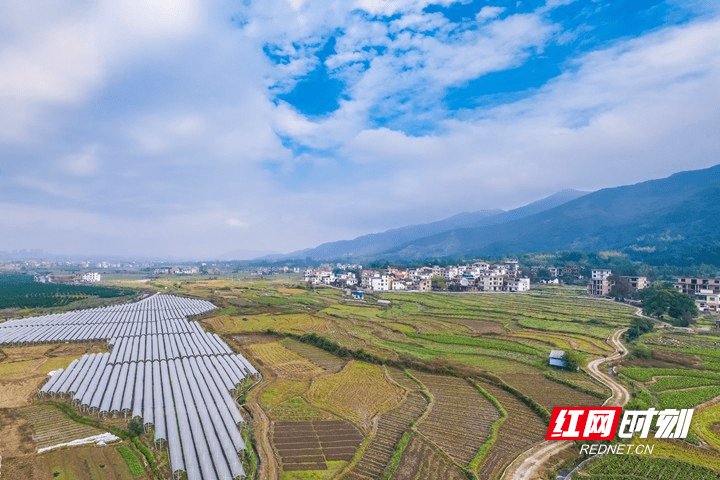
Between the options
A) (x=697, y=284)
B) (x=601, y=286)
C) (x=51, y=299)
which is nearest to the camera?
(x=697, y=284)

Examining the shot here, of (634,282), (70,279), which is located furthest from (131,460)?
(70,279)

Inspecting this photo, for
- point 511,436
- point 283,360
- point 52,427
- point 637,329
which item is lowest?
point 637,329

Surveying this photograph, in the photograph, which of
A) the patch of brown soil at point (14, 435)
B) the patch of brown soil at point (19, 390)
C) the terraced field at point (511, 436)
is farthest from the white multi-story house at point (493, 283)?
the patch of brown soil at point (14, 435)

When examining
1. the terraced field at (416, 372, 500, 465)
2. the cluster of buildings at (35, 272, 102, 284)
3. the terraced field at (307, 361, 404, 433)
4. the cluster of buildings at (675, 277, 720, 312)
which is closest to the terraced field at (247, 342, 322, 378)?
the terraced field at (307, 361, 404, 433)

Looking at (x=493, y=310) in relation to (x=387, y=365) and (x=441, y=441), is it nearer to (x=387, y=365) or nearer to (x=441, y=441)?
(x=387, y=365)

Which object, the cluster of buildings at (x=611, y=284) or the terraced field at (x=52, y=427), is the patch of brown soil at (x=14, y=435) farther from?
the cluster of buildings at (x=611, y=284)

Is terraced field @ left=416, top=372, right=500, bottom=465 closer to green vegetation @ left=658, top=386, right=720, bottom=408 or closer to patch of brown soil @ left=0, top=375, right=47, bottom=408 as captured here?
green vegetation @ left=658, top=386, right=720, bottom=408

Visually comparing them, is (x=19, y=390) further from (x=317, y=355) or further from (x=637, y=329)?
(x=637, y=329)
